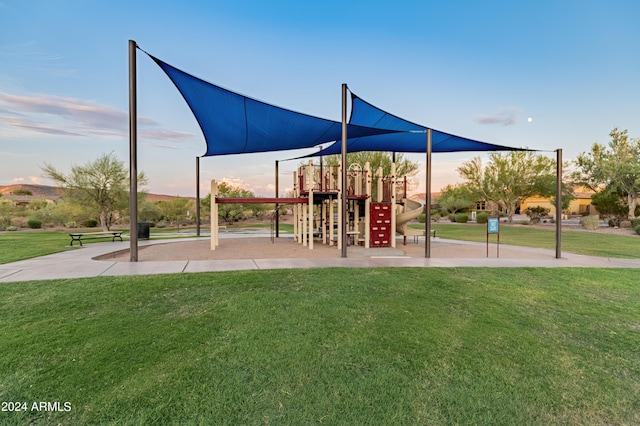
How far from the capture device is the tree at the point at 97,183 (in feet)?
65.7

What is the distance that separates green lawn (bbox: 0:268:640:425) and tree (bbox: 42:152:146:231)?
1869cm

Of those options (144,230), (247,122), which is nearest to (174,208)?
(144,230)

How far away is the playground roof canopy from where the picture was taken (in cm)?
759

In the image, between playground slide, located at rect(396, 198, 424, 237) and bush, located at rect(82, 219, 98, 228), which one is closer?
playground slide, located at rect(396, 198, 424, 237)

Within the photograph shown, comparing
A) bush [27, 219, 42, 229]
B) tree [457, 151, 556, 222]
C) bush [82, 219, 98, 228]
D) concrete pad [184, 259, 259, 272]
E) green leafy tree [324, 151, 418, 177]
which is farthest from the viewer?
tree [457, 151, 556, 222]

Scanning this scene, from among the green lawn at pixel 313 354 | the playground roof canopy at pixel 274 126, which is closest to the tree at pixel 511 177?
the playground roof canopy at pixel 274 126

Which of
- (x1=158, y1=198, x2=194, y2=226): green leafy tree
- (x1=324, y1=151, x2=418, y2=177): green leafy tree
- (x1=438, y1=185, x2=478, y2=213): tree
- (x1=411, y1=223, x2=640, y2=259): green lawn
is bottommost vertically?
(x1=411, y1=223, x2=640, y2=259): green lawn

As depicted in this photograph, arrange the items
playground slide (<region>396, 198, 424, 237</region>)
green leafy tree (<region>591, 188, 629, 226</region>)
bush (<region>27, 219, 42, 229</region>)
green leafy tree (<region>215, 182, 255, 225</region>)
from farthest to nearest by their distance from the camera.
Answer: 1. green leafy tree (<region>215, 182, 255, 225</region>)
2. green leafy tree (<region>591, 188, 629, 226</region>)
3. bush (<region>27, 219, 42, 229</region>)
4. playground slide (<region>396, 198, 424, 237</region>)

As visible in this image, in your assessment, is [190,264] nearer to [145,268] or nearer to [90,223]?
[145,268]

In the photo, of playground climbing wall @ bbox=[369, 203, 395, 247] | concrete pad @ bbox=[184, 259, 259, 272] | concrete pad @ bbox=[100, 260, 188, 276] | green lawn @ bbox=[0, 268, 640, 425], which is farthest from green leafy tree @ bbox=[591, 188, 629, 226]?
concrete pad @ bbox=[100, 260, 188, 276]

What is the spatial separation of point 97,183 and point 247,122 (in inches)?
672

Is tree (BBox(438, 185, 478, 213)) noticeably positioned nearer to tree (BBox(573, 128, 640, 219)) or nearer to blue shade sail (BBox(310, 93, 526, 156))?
tree (BBox(573, 128, 640, 219))

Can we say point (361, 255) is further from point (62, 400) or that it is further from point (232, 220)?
point (232, 220)

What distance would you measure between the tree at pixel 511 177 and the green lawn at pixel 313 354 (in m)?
29.1
